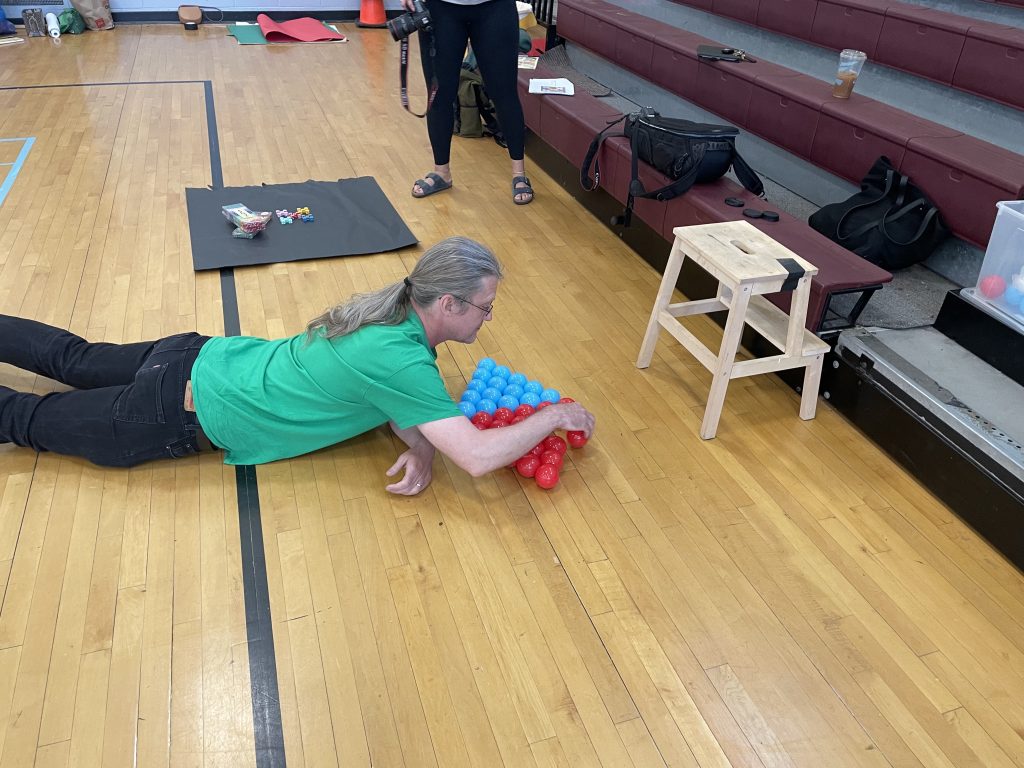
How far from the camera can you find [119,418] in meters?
2.00

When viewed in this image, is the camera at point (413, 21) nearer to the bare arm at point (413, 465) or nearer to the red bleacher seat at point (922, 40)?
the red bleacher seat at point (922, 40)

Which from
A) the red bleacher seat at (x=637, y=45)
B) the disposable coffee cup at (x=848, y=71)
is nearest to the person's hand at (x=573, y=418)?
the disposable coffee cup at (x=848, y=71)

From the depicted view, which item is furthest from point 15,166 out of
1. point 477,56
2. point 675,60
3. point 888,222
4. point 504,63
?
point 888,222

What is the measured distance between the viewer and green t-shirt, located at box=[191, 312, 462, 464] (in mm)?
1846

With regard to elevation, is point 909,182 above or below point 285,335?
above

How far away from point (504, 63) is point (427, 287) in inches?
85.4

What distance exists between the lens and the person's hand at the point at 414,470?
208cm

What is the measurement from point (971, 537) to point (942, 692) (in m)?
0.55

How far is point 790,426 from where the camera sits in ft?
8.01

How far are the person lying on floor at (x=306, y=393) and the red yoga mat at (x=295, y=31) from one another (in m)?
5.71

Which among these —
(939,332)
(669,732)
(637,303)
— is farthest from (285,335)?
(939,332)

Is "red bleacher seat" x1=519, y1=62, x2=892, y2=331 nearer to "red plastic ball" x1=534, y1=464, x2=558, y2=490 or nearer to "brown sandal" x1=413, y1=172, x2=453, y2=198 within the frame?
"brown sandal" x1=413, y1=172, x2=453, y2=198

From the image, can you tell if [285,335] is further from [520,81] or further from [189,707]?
[520,81]

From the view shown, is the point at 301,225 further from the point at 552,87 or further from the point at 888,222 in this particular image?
the point at 888,222
